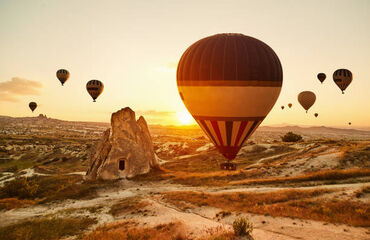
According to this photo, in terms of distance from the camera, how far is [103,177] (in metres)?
36.9

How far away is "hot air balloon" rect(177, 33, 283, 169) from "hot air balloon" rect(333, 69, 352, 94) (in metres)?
34.5

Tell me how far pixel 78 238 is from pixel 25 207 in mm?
13376

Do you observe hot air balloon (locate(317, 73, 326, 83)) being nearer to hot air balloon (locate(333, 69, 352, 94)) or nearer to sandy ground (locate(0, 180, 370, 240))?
hot air balloon (locate(333, 69, 352, 94))

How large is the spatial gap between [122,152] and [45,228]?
19.8m

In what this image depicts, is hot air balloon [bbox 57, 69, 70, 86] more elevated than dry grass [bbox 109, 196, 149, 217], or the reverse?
hot air balloon [bbox 57, 69, 70, 86]

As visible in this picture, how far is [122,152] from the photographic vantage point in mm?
38719

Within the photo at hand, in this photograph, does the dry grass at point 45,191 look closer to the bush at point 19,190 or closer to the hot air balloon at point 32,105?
the bush at point 19,190

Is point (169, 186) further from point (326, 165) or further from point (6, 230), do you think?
point (326, 165)

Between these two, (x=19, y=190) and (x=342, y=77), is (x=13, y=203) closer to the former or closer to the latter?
(x=19, y=190)

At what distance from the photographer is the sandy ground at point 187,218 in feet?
48.4

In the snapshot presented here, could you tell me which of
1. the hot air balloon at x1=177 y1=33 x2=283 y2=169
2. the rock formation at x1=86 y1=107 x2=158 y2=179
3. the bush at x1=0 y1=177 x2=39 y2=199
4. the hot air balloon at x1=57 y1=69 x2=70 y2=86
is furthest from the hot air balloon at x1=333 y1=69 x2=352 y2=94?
the hot air balloon at x1=57 y1=69 x2=70 y2=86

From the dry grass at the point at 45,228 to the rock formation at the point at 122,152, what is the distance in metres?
16.2

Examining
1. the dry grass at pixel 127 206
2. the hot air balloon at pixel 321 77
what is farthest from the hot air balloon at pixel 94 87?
the hot air balloon at pixel 321 77

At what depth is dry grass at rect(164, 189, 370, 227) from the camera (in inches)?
674
